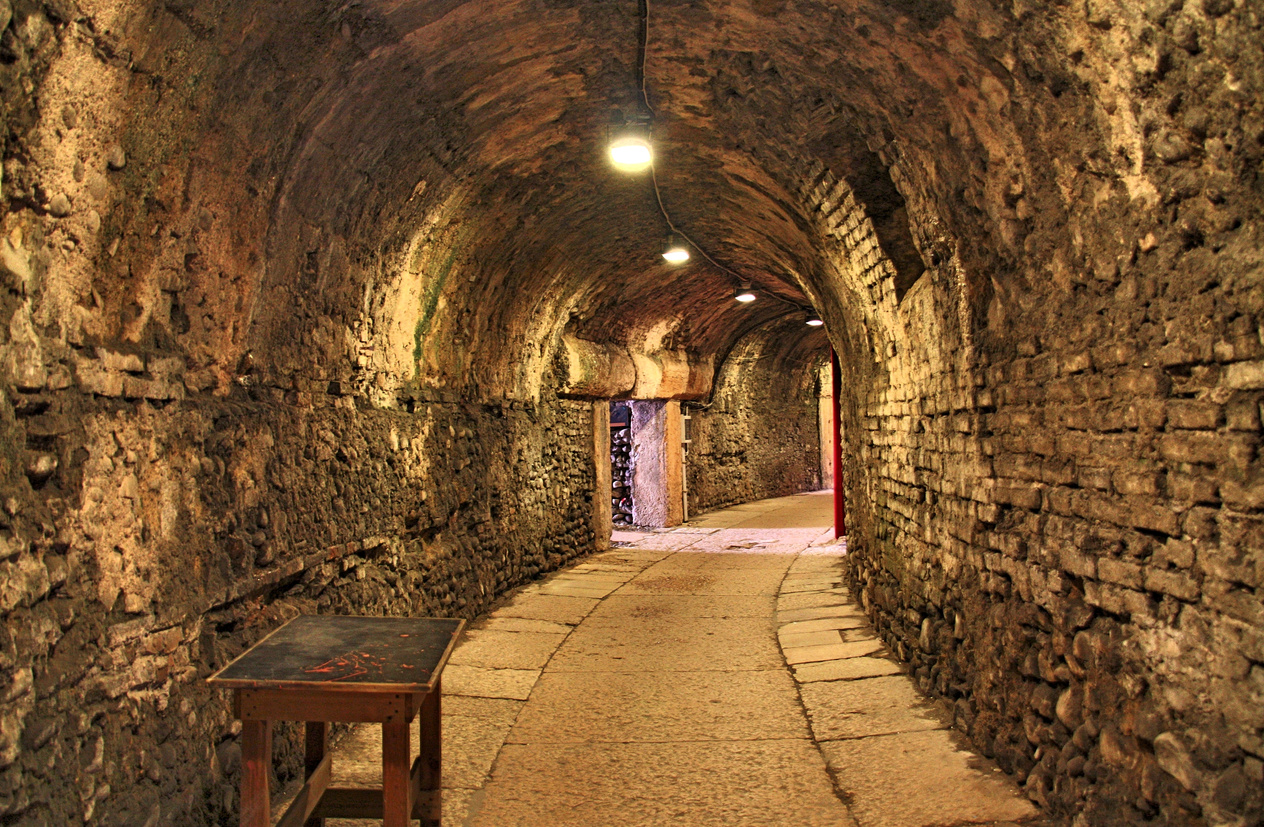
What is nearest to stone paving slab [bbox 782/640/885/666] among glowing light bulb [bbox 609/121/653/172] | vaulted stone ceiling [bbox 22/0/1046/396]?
vaulted stone ceiling [bbox 22/0/1046/396]

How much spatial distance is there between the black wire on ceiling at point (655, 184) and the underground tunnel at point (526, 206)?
1.8 inches

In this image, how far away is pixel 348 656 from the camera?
9.18 feet

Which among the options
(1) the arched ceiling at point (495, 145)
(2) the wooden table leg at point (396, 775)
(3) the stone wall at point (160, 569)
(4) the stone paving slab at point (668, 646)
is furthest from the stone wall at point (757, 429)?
(2) the wooden table leg at point (396, 775)

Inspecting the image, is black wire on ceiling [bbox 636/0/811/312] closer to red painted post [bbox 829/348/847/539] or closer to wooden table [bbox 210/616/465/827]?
red painted post [bbox 829/348/847/539]

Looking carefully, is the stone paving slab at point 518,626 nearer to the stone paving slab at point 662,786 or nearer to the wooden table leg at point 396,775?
the stone paving slab at point 662,786

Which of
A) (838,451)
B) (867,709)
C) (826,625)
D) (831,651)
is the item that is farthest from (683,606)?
(838,451)

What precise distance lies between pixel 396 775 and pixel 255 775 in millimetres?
386

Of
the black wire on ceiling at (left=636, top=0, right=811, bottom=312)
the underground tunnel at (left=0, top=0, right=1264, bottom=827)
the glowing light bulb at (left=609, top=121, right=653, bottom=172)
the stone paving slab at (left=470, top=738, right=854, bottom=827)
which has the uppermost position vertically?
the black wire on ceiling at (left=636, top=0, right=811, bottom=312)

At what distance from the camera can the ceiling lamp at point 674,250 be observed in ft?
27.1

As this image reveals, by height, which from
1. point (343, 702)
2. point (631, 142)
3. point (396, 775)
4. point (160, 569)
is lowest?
point (396, 775)

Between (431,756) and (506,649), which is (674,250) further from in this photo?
(431,756)

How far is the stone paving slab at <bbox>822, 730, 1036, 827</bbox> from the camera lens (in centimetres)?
321

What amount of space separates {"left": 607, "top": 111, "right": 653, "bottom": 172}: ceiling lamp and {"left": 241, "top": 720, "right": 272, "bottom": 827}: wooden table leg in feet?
11.6

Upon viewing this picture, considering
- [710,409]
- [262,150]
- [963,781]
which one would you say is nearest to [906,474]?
[963,781]
